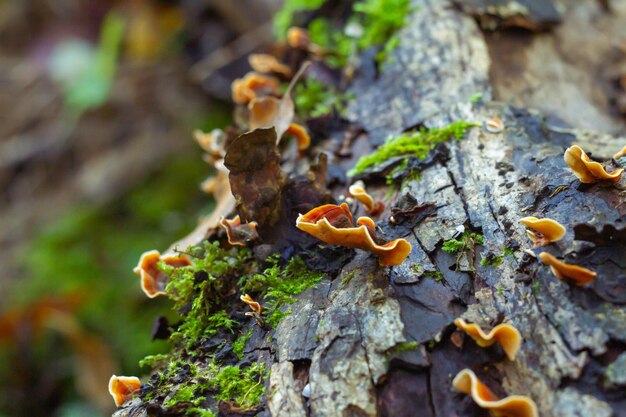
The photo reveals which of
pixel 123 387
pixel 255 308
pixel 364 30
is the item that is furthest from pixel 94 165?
pixel 255 308

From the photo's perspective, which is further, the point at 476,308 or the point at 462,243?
the point at 462,243

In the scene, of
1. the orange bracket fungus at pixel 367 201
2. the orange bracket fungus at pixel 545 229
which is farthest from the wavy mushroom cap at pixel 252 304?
the orange bracket fungus at pixel 545 229

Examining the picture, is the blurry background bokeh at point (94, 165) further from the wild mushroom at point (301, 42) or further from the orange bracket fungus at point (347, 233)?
the orange bracket fungus at point (347, 233)

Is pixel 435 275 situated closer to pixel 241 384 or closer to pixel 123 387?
pixel 241 384

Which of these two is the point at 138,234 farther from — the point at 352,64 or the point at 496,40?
the point at 496,40

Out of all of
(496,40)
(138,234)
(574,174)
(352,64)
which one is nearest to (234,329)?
(574,174)

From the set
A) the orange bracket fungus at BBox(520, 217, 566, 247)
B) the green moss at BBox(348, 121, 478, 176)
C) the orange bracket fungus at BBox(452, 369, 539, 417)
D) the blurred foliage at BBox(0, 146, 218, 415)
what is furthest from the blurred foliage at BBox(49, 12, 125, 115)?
the orange bracket fungus at BBox(452, 369, 539, 417)
